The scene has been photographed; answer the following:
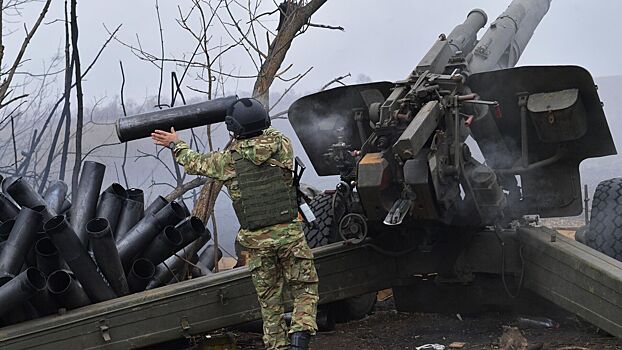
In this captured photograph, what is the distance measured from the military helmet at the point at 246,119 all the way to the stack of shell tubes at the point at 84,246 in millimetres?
1009

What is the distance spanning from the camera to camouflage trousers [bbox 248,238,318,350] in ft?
16.4

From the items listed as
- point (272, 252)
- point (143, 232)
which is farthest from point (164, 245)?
point (272, 252)

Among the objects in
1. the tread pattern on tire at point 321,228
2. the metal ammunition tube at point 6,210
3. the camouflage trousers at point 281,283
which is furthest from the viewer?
the tread pattern on tire at point 321,228

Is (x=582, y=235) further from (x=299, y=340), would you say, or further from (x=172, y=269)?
(x=172, y=269)

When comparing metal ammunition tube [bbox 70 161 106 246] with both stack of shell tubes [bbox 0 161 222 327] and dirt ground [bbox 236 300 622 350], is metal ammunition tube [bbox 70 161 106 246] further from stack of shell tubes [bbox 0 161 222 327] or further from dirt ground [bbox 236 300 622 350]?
dirt ground [bbox 236 300 622 350]

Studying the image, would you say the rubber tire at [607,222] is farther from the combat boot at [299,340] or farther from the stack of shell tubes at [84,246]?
the stack of shell tubes at [84,246]

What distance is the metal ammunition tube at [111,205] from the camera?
6.12 metres

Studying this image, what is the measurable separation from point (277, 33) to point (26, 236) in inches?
124

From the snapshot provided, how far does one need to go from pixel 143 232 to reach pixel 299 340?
1.44 metres

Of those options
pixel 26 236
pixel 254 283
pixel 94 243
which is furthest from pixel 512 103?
pixel 26 236

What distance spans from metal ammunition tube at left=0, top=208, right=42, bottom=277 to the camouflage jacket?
45.7 inches

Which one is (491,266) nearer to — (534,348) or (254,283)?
(534,348)

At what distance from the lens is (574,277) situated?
5188 millimetres

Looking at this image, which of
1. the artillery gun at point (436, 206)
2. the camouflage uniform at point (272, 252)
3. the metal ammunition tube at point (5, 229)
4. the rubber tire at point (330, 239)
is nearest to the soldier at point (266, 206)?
the camouflage uniform at point (272, 252)
